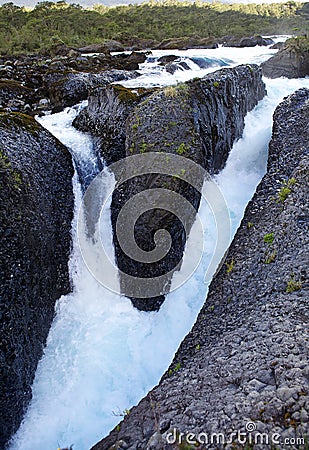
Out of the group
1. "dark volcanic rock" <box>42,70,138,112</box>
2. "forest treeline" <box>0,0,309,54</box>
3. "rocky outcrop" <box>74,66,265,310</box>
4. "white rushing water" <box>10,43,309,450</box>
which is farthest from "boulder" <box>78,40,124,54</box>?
"white rushing water" <box>10,43,309,450</box>

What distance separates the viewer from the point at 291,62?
1053 inches

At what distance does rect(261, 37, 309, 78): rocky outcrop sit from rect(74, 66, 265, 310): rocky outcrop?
48.0 feet

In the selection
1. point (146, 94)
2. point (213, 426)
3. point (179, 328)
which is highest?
point (146, 94)

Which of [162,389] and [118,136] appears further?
[118,136]

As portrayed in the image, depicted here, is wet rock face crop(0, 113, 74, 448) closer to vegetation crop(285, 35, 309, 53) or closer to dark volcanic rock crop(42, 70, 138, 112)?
dark volcanic rock crop(42, 70, 138, 112)

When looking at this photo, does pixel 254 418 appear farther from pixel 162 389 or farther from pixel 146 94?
pixel 146 94

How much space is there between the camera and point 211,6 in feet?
263

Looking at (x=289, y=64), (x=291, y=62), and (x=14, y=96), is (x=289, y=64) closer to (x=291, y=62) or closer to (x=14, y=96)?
(x=291, y=62)

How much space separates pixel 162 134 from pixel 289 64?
2173cm

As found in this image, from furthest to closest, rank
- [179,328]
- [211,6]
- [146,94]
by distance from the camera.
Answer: [211,6]
[146,94]
[179,328]

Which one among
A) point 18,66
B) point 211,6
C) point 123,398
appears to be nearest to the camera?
point 123,398

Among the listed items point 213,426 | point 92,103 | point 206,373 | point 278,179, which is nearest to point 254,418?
point 213,426

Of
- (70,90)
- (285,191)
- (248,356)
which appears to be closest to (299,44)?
(70,90)

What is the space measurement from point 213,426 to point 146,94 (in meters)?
11.3
